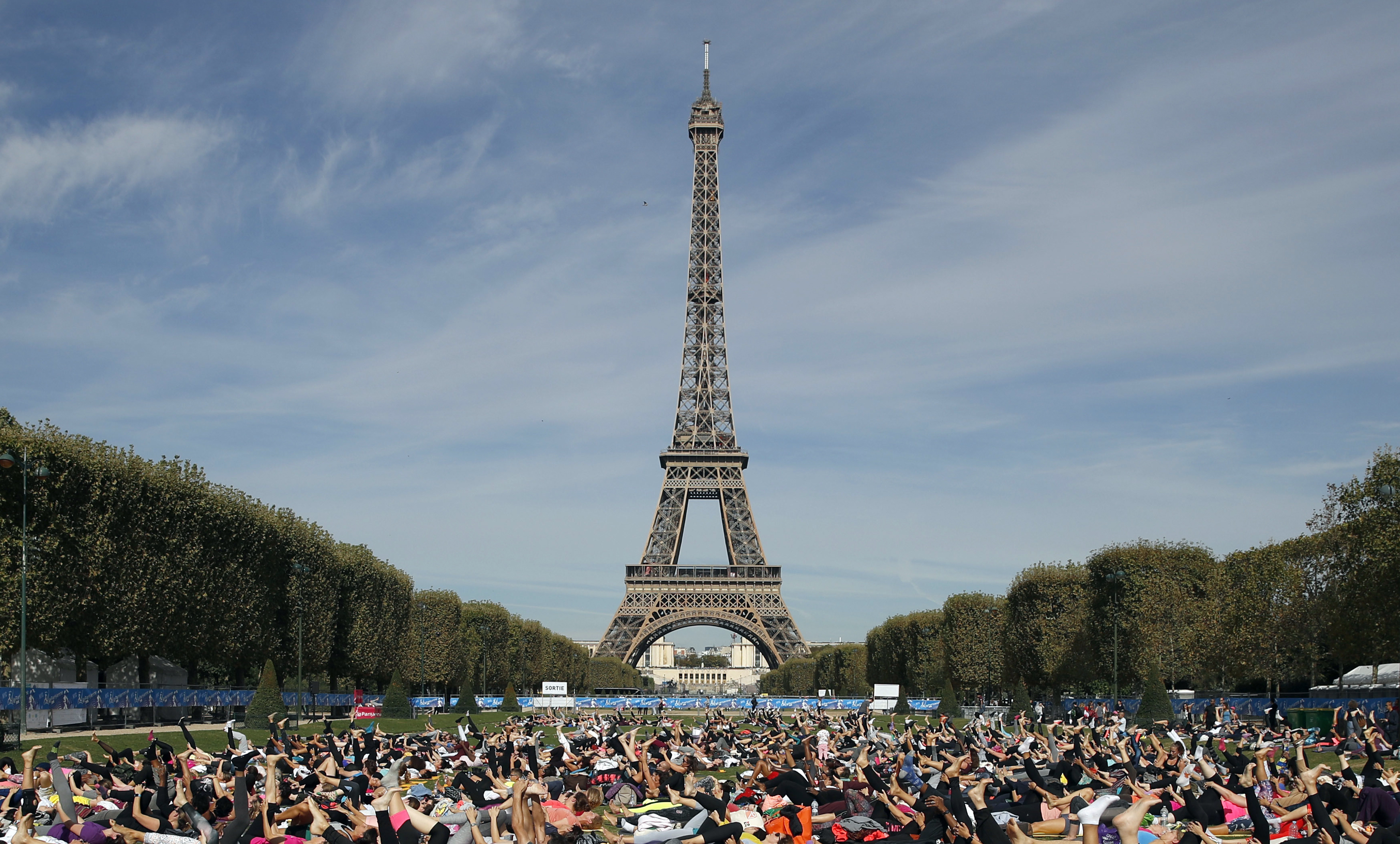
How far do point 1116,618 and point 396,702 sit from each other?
32.1 meters

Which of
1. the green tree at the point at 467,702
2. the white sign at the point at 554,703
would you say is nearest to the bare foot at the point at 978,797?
the white sign at the point at 554,703

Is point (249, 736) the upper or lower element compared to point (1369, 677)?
lower

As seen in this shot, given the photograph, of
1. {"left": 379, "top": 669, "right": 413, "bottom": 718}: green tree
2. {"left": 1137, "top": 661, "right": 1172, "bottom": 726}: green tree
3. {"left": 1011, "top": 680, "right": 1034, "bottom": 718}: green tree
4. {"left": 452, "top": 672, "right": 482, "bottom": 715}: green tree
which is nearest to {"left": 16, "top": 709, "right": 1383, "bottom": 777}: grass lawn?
{"left": 379, "top": 669, "right": 413, "bottom": 718}: green tree

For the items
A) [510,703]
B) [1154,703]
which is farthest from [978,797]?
[510,703]

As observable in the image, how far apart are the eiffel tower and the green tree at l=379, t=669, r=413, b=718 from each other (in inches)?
1576

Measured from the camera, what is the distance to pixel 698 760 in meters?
27.1

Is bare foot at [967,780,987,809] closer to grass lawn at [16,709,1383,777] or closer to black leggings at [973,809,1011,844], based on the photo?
black leggings at [973,809,1011,844]

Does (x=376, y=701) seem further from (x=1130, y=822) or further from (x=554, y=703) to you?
(x=1130, y=822)

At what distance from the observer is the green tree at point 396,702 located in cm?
5450

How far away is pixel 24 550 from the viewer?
3075 centimetres

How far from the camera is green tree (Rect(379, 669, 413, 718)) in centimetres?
5450

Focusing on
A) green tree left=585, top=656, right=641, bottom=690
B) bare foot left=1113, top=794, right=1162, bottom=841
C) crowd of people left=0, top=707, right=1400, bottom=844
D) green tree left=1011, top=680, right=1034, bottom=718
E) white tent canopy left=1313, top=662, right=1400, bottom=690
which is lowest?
green tree left=585, top=656, right=641, bottom=690

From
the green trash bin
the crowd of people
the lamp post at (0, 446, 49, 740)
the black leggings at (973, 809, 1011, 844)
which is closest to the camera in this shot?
the black leggings at (973, 809, 1011, 844)

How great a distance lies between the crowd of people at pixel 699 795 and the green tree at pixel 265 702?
17362 mm
